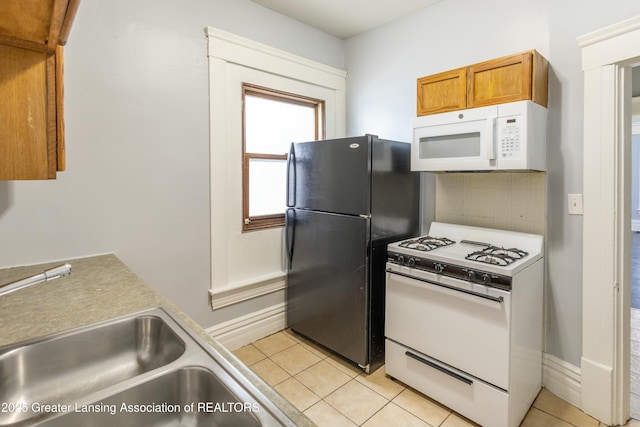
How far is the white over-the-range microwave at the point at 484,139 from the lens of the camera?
184 centimetres

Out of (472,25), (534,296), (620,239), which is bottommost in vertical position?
(534,296)

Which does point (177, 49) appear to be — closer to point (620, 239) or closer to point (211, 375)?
point (211, 375)

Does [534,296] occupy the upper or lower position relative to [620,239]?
lower

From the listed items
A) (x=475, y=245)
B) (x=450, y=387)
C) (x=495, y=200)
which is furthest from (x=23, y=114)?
(x=495, y=200)

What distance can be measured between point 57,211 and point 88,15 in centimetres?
112

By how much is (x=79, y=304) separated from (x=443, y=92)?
7.44 feet

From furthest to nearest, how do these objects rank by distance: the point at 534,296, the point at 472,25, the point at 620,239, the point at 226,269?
the point at 226,269 < the point at 472,25 < the point at 534,296 < the point at 620,239

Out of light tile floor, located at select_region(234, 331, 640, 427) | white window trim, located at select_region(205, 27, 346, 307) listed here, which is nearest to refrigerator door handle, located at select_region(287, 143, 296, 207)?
white window trim, located at select_region(205, 27, 346, 307)

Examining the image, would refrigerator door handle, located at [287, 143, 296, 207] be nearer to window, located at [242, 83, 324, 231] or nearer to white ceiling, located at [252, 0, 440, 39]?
window, located at [242, 83, 324, 231]

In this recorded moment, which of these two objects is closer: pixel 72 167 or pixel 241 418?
pixel 241 418

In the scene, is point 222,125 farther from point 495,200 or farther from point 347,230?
point 495,200

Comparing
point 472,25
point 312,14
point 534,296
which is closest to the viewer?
point 534,296

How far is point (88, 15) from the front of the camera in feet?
6.20

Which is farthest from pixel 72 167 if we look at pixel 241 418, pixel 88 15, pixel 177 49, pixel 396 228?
pixel 396 228
